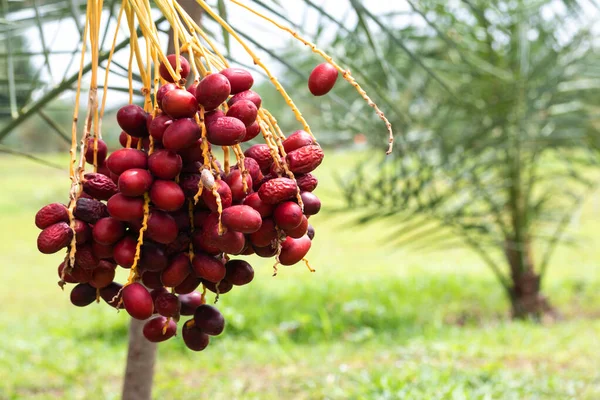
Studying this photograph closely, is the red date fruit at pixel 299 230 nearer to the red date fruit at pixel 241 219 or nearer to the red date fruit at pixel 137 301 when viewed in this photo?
the red date fruit at pixel 241 219

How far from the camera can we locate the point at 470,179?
10.0ft

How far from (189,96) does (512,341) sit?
264 cm

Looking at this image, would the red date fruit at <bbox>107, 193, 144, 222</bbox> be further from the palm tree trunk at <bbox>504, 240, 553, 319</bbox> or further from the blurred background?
the palm tree trunk at <bbox>504, 240, 553, 319</bbox>

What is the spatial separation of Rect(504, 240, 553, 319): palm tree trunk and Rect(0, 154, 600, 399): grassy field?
0.14 meters

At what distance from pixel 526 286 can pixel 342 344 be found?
1.15 metres

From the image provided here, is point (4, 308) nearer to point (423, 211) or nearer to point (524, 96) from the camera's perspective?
point (423, 211)

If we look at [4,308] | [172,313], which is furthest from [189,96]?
[4,308]

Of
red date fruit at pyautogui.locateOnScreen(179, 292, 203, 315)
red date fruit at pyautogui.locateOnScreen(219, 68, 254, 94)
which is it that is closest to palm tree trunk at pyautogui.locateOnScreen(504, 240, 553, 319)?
red date fruit at pyautogui.locateOnScreen(179, 292, 203, 315)

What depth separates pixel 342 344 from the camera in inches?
123

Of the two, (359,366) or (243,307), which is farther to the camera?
(243,307)

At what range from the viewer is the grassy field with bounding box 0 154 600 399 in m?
2.19

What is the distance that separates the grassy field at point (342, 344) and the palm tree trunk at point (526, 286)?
14cm

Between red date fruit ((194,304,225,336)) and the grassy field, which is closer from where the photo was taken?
red date fruit ((194,304,225,336))

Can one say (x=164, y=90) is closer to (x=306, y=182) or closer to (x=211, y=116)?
(x=211, y=116)
